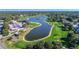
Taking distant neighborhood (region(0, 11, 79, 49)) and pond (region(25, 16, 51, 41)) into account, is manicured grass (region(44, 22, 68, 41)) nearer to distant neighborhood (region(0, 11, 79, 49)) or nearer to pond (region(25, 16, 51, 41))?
distant neighborhood (region(0, 11, 79, 49))

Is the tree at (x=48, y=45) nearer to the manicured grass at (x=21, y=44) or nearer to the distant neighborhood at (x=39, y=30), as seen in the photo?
the distant neighborhood at (x=39, y=30)

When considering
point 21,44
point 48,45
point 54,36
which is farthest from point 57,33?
point 21,44

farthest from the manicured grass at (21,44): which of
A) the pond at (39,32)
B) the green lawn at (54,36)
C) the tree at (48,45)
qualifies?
the tree at (48,45)

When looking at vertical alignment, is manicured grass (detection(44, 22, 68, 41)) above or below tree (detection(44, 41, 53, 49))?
above

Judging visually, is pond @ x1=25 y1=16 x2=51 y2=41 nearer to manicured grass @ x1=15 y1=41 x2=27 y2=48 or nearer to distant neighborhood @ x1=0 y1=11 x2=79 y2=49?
distant neighborhood @ x1=0 y1=11 x2=79 y2=49

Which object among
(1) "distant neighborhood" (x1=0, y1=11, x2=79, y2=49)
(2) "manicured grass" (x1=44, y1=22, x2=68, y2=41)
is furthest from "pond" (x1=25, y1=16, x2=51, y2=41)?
(2) "manicured grass" (x1=44, y1=22, x2=68, y2=41)

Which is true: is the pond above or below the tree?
above

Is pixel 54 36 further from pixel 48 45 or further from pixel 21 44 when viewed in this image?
pixel 21 44

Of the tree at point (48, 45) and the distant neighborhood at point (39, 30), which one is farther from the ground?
the distant neighborhood at point (39, 30)

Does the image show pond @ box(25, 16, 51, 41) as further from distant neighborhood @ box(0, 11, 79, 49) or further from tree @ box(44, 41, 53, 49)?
tree @ box(44, 41, 53, 49)
